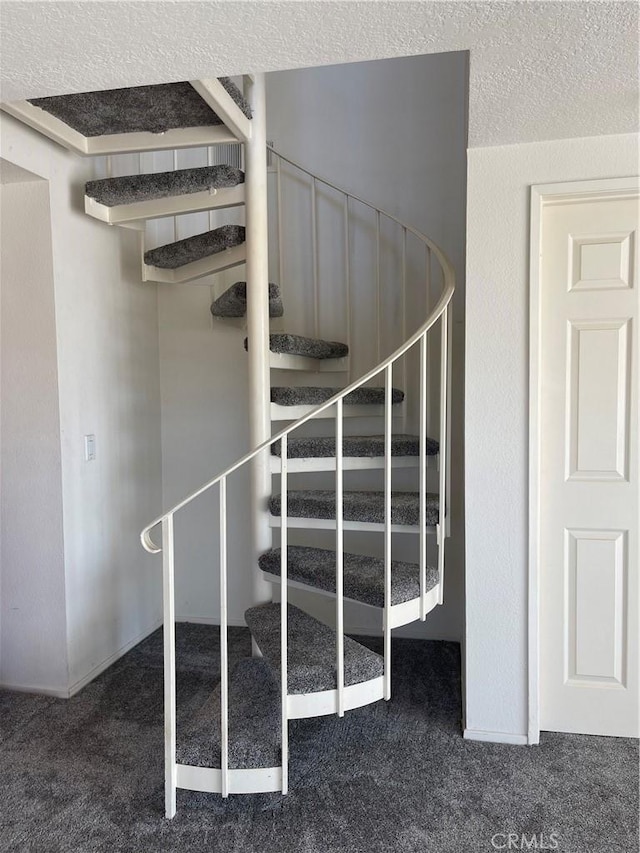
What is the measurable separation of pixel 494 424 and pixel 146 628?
228cm

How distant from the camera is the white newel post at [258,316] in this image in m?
2.30

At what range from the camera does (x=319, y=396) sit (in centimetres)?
259

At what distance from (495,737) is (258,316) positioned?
1929mm

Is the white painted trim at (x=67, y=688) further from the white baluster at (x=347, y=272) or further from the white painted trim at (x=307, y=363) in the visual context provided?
the white baluster at (x=347, y=272)

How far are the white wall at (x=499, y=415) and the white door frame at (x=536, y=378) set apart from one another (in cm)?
2

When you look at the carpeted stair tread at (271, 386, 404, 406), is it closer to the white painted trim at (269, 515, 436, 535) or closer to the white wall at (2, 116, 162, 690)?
the white painted trim at (269, 515, 436, 535)

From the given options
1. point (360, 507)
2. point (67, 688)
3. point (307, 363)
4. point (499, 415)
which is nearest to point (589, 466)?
point (499, 415)

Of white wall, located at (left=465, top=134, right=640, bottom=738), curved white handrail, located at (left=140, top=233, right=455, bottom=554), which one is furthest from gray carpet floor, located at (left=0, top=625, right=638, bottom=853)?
curved white handrail, located at (left=140, top=233, right=455, bottom=554)

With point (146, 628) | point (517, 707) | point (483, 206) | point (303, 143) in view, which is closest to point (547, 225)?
point (483, 206)

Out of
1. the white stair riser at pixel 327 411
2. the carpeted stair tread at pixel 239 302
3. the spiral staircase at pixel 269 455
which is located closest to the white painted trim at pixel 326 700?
the spiral staircase at pixel 269 455

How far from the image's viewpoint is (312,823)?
68.6 inches

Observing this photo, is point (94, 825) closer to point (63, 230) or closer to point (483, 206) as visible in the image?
point (63, 230)

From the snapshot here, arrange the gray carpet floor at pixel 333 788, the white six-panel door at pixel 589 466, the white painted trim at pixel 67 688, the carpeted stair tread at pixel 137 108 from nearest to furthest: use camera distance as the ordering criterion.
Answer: the gray carpet floor at pixel 333 788 → the carpeted stair tread at pixel 137 108 → the white six-panel door at pixel 589 466 → the white painted trim at pixel 67 688

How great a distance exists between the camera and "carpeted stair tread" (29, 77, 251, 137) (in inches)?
76.9
